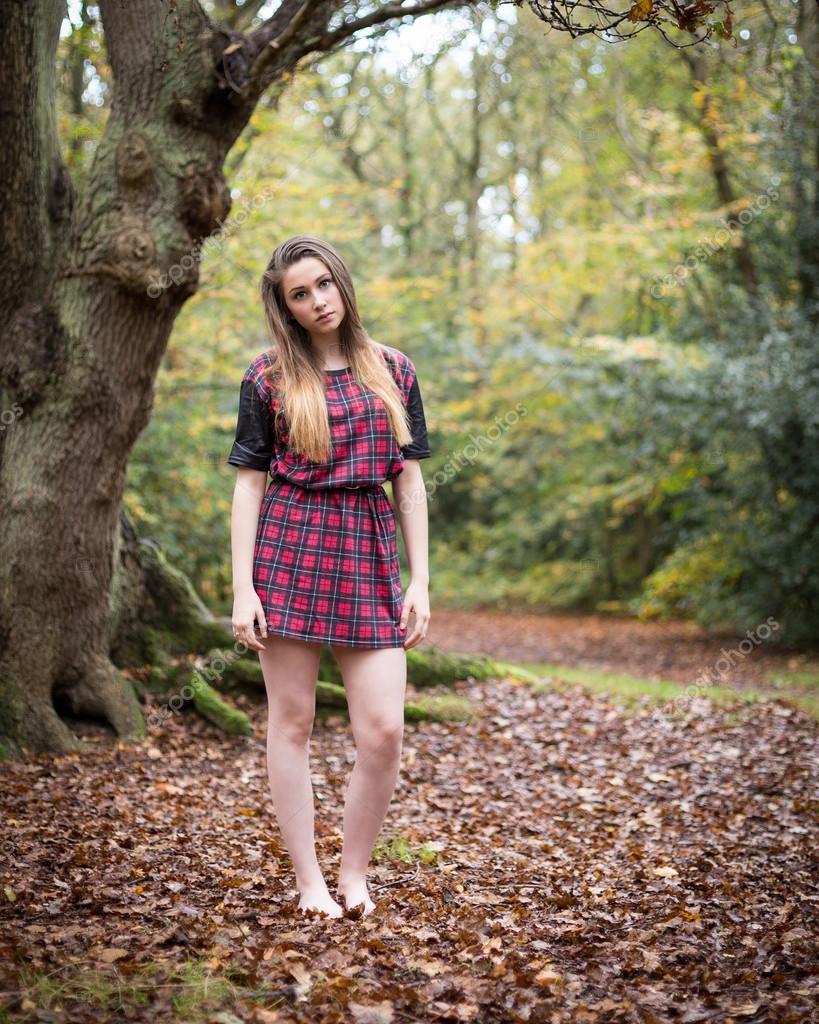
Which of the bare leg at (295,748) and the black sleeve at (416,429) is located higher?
the black sleeve at (416,429)

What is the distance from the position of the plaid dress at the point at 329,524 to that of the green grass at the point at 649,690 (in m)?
4.39

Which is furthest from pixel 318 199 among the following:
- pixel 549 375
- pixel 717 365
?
pixel 549 375

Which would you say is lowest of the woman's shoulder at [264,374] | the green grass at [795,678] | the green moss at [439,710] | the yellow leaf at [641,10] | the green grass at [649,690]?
the green grass at [795,678]

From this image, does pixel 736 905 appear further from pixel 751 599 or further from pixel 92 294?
pixel 751 599

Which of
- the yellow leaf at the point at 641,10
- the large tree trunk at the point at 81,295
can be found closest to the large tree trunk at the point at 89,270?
the large tree trunk at the point at 81,295

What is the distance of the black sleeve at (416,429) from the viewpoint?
319cm

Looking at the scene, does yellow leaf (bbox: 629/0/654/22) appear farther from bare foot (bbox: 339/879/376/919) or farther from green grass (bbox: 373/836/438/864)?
green grass (bbox: 373/836/438/864)

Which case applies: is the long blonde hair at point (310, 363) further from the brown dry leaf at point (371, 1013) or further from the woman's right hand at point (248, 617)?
the brown dry leaf at point (371, 1013)

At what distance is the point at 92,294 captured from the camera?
15.6 ft

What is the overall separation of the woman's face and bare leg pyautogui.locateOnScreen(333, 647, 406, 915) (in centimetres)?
105

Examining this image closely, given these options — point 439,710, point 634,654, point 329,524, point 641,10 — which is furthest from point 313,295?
point 634,654

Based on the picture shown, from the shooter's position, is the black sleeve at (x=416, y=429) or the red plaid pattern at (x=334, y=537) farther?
the black sleeve at (x=416, y=429)

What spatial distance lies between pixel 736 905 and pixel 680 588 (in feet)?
31.5

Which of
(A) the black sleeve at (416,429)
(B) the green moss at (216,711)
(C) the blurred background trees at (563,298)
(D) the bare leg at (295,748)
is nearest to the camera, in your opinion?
(D) the bare leg at (295,748)
